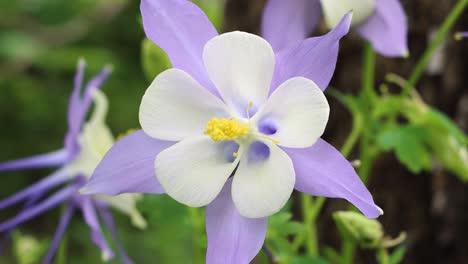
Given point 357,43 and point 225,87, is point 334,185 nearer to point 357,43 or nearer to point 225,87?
point 225,87

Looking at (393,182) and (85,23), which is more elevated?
(393,182)

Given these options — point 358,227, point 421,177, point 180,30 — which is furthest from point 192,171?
point 421,177

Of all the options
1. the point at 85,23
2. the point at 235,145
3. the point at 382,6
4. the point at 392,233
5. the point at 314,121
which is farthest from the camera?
the point at 85,23

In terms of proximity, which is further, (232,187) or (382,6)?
(382,6)

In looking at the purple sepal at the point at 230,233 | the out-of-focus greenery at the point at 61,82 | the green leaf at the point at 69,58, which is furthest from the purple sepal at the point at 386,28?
the green leaf at the point at 69,58

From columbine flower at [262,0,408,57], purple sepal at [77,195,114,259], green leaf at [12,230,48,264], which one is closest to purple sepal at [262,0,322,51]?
columbine flower at [262,0,408,57]

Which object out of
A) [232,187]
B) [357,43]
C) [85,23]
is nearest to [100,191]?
[232,187]
